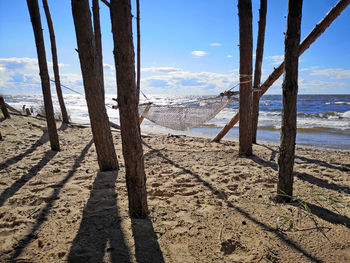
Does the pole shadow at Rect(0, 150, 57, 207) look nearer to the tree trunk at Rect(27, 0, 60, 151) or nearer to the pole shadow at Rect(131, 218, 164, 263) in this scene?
the tree trunk at Rect(27, 0, 60, 151)

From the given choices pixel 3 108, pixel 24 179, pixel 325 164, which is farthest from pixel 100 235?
pixel 3 108

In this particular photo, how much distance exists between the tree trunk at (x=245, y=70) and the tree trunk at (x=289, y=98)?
1390 mm

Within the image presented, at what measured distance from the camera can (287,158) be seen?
1829 millimetres

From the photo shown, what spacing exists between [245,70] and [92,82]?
203cm

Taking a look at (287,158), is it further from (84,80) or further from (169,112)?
(169,112)

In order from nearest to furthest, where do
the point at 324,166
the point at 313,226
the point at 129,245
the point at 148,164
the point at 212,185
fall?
1. the point at 129,245
2. the point at 313,226
3. the point at 212,185
4. the point at 324,166
5. the point at 148,164

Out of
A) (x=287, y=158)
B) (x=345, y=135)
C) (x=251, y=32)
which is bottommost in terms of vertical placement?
(x=345, y=135)

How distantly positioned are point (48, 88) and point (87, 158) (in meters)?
1.25

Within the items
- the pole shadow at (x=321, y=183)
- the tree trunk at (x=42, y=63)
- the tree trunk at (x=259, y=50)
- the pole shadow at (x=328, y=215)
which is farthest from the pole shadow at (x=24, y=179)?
the tree trunk at (x=259, y=50)

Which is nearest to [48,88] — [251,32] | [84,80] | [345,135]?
[84,80]

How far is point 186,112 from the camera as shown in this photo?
13.2 ft

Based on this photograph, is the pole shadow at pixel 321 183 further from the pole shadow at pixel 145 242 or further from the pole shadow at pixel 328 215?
the pole shadow at pixel 145 242

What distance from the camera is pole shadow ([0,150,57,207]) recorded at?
201 centimetres

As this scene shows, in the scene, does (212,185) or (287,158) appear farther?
(212,185)
